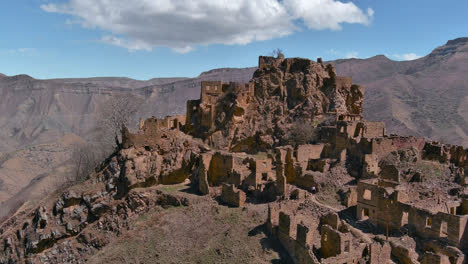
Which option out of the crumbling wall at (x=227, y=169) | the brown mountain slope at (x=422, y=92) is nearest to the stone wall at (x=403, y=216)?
the crumbling wall at (x=227, y=169)

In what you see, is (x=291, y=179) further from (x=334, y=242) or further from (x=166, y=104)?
(x=166, y=104)

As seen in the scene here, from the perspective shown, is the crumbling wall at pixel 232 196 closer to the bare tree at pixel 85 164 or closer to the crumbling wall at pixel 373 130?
the crumbling wall at pixel 373 130

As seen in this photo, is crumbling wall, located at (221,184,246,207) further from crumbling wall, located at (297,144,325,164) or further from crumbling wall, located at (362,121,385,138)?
crumbling wall, located at (362,121,385,138)

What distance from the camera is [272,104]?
130 feet

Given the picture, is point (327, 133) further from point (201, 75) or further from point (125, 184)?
point (201, 75)

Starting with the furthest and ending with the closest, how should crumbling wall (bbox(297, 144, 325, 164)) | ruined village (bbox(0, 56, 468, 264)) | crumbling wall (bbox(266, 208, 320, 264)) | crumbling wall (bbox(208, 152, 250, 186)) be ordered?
crumbling wall (bbox(297, 144, 325, 164)) < crumbling wall (bbox(208, 152, 250, 186)) < ruined village (bbox(0, 56, 468, 264)) < crumbling wall (bbox(266, 208, 320, 264))

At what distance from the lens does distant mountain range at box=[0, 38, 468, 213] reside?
88625 millimetres

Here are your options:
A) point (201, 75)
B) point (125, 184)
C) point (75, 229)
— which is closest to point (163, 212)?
→ point (125, 184)

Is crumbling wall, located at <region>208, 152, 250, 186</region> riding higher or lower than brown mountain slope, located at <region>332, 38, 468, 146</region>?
lower

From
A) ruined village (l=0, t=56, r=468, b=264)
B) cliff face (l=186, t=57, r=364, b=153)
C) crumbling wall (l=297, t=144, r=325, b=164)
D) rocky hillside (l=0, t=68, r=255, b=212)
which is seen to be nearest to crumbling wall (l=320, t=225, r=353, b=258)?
ruined village (l=0, t=56, r=468, b=264)

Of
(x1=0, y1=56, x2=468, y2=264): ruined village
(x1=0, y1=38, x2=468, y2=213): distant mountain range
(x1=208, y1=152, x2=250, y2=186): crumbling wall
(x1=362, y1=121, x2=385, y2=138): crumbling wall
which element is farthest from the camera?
(x1=0, y1=38, x2=468, y2=213): distant mountain range

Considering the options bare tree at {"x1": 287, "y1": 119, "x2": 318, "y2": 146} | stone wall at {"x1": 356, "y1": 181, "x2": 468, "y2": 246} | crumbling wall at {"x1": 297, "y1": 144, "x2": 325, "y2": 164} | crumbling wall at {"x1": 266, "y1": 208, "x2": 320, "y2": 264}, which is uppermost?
bare tree at {"x1": 287, "y1": 119, "x2": 318, "y2": 146}

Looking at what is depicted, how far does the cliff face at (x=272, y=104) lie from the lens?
1496 inches

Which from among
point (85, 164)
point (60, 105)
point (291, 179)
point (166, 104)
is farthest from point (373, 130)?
point (60, 105)
